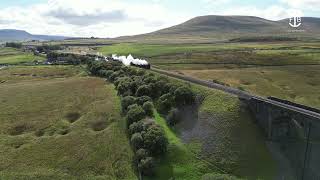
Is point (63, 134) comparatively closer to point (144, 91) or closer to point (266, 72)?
point (144, 91)

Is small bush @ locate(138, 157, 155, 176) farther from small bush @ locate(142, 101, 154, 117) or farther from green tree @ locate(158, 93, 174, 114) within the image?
green tree @ locate(158, 93, 174, 114)

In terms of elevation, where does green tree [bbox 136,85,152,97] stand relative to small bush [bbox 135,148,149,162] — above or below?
above

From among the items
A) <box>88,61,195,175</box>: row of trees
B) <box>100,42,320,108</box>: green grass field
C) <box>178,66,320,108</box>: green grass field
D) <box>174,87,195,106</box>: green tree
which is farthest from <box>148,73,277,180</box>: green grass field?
<box>100,42,320,108</box>: green grass field

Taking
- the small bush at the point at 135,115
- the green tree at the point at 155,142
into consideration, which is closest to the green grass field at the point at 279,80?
the small bush at the point at 135,115

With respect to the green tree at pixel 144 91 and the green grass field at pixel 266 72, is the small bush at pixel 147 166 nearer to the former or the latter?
the green tree at pixel 144 91

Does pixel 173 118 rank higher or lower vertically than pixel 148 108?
lower

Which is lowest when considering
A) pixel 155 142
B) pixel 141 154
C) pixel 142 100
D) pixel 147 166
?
pixel 147 166

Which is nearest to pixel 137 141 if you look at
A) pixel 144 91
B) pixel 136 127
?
pixel 136 127
